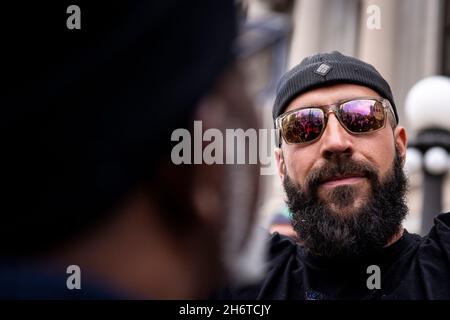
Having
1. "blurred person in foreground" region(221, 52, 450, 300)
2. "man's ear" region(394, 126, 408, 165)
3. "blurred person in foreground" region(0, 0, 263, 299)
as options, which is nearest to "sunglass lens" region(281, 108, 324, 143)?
"blurred person in foreground" region(221, 52, 450, 300)

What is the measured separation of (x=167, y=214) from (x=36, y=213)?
0.16 metres

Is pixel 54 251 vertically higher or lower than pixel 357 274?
higher

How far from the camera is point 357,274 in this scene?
1692 millimetres

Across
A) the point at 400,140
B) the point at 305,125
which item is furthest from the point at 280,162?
the point at 400,140

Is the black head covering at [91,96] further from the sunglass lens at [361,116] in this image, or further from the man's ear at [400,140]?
the man's ear at [400,140]

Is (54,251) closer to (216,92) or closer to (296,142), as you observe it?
(216,92)

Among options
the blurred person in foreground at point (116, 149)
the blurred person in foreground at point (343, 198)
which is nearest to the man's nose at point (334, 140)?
the blurred person in foreground at point (343, 198)

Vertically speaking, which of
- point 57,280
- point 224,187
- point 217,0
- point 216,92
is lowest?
point 57,280

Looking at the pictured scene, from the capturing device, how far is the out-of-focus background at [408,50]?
357 cm
